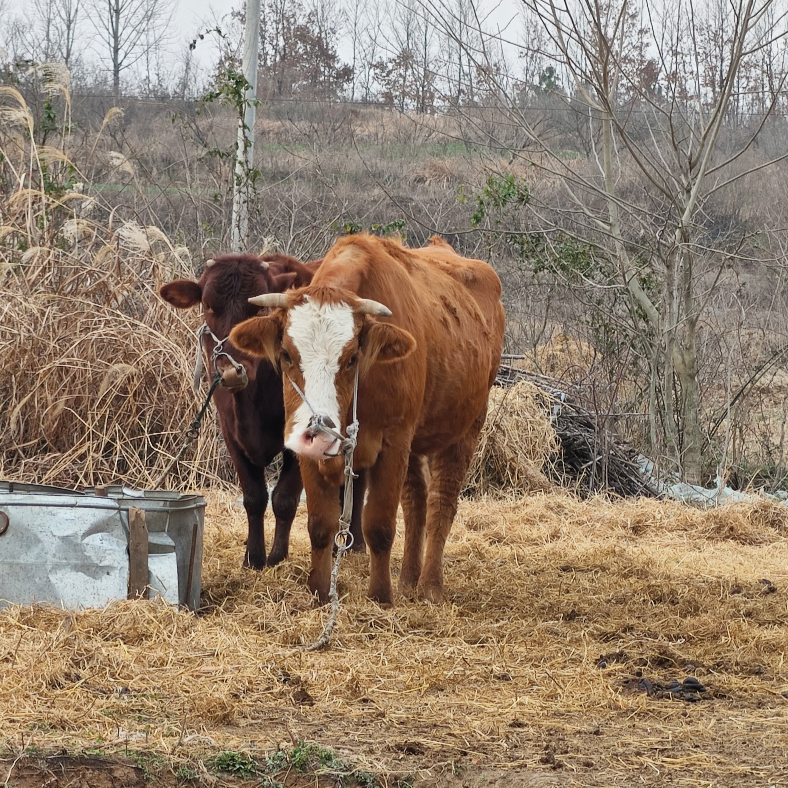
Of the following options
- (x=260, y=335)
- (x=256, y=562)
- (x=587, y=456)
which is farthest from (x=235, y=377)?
(x=587, y=456)

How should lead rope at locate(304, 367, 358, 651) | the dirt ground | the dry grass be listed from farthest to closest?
A: the dry grass → lead rope at locate(304, 367, 358, 651) → the dirt ground

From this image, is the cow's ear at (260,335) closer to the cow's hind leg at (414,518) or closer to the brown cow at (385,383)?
the brown cow at (385,383)

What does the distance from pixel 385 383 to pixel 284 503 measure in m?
1.37

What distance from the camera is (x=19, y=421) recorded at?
849 centimetres

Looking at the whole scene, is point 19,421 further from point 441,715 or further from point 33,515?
point 441,715

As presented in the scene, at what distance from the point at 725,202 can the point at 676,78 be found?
51.1 ft

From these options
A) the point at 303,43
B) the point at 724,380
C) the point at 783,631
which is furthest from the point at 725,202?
the point at 783,631

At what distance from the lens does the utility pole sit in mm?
11539

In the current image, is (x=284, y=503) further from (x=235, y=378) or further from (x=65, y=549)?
(x=65, y=549)

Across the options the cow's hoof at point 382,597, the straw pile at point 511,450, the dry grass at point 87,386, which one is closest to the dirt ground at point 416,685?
the cow's hoof at point 382,597

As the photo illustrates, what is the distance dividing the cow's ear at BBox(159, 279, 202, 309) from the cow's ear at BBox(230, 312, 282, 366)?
161 cm

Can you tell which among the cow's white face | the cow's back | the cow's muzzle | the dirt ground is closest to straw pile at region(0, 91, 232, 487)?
the dirt ground

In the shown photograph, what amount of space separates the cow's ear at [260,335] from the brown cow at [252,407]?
945 mm

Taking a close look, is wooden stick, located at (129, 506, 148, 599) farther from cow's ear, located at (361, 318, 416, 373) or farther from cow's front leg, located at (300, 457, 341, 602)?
cow's ear, located at (361, 318, 416, 373)
